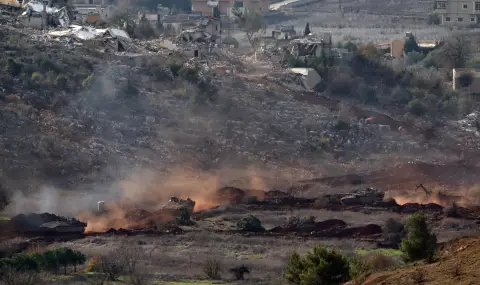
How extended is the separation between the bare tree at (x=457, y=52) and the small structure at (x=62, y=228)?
1489 inches

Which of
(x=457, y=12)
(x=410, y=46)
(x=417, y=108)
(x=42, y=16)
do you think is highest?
(x=42, y=16)

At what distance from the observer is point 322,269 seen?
1476 inches

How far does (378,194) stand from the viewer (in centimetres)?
5806

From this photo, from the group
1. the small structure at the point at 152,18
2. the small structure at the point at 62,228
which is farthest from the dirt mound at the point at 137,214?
the small structure at the point at 152,18

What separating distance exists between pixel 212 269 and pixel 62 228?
7987 mm

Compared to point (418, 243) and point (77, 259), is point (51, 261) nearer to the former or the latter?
point (77, 259)

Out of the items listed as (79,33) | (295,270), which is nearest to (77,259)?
(295,270)

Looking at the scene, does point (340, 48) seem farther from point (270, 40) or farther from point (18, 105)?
point (18, 105)

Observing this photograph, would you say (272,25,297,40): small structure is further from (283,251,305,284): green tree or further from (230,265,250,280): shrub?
(283,251,305,284): green tree

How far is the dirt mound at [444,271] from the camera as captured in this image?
32.3m

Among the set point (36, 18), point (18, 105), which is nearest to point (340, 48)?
point (36, 18)

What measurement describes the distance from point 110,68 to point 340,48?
64.1ft

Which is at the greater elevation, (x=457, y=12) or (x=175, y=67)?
(x=175, y=67)

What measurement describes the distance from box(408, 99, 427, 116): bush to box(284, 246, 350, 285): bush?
35.4 meters
